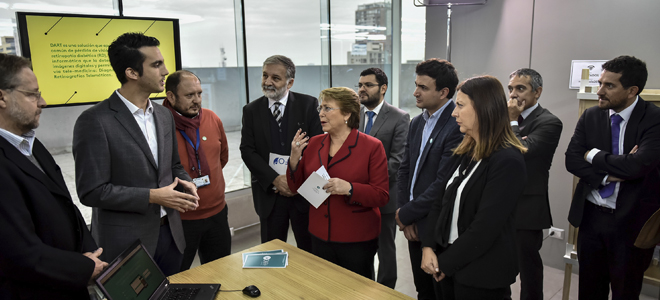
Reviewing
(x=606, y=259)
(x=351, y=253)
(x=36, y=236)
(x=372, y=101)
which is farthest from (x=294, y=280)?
(x=606, y=259)

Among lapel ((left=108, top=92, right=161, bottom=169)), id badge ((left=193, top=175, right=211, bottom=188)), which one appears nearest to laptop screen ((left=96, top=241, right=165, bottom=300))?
lapel ((left=108, top=92, right=161, bottom=169))

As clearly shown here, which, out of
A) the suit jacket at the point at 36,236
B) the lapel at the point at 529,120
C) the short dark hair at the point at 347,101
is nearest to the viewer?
the suit jacket at the point at 36,236

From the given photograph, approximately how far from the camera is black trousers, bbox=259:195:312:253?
9.37 ft

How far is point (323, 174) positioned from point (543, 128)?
1612mm

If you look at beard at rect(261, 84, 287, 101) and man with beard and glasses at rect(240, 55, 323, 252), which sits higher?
beard at rect(261, 84, 287, 101)

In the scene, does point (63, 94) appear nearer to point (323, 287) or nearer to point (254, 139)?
point (254, 139)

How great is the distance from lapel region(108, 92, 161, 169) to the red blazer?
95cm

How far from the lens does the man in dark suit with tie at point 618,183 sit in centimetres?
238

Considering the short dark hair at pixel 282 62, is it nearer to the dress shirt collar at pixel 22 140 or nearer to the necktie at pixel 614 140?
the dress shirt collar at pixel 22 140

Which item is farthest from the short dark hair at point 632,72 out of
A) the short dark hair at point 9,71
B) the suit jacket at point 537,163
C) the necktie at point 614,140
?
the short dark hair at point 9,71

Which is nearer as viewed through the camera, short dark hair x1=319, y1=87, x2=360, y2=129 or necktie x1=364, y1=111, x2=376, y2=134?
short dark hair x1=319, y1=87, x2=360, y2=129

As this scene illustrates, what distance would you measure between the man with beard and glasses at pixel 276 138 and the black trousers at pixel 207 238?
0.33 metres

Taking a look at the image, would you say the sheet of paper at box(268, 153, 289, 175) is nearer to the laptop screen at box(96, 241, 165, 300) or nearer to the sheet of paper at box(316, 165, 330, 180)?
the sheet of paper at box(316, 165, 330, 180)

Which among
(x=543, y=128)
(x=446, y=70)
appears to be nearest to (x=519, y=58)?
(x=543, y=128)
